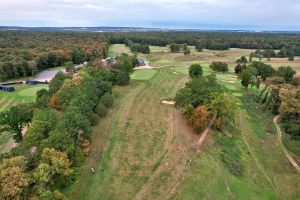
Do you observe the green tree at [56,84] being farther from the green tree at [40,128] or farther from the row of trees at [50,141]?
the green tree at [40,128]

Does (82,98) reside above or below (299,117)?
above

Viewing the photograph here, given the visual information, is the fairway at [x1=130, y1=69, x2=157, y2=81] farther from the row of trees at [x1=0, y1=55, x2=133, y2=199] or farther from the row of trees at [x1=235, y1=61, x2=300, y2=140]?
the row of trees at [x1=0, y1=55, x2=133, y2=199]

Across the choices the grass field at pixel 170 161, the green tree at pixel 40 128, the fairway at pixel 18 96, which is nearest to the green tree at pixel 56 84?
the fairway at pixel 18 96

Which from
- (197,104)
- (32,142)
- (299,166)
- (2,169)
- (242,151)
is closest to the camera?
(2,169)

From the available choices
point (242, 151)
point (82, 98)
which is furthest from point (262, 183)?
point (82, 98)

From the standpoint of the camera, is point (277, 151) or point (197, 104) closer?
point (277, 151)

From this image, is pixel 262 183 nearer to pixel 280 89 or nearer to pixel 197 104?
pixel 197 104

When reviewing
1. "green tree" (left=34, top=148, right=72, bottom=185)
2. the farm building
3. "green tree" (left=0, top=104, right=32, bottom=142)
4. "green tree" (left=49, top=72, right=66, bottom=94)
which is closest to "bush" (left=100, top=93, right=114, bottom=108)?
"green tree" (left=49, top=72, right=66, bottom=94)

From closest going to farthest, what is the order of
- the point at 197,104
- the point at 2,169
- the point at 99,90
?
the point at 2,169, the point at 197,104, the point at 99,90
